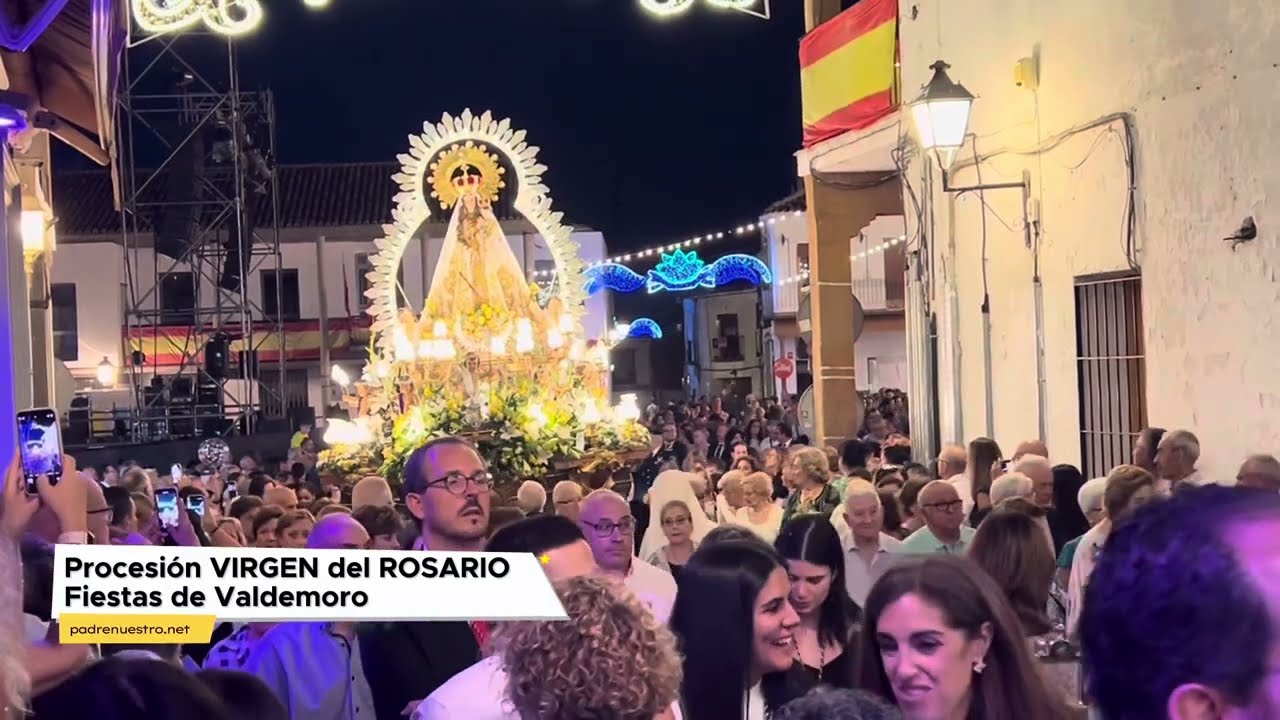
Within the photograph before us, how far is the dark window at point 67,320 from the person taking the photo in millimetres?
42031

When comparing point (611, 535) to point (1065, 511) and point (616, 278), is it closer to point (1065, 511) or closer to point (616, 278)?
point (1065, 511)

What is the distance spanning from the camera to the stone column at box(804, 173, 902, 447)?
17281mm

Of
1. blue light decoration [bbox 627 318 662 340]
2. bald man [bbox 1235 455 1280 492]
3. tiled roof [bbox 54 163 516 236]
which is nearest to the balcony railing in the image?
tiled roof [bbox 54 163 516 236]

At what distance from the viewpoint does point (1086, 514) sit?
24.3 feet

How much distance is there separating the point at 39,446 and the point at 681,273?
3554 cm

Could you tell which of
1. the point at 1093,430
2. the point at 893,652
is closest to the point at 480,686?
the point at 893,652

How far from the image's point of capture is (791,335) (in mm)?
46656

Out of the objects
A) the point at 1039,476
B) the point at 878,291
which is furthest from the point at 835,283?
the point at 878,291

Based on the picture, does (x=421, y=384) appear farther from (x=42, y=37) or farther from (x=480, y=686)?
(x=480, y=686)

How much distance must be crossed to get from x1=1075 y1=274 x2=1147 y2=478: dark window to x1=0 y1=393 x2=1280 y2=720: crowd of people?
108 inches

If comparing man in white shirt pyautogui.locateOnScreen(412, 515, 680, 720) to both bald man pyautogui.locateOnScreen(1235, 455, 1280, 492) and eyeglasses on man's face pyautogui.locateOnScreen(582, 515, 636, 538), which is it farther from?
bald man pyautogui.locateOnScreen(1235, 455, 1280, 492)

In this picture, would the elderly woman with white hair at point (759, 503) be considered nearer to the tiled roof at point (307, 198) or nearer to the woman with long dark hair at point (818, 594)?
the woman with long dark hair at point (818, 594)

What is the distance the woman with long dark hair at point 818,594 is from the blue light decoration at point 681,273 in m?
30.8

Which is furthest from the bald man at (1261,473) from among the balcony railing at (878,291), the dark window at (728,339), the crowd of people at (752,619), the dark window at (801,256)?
the dark window at (728,339)
